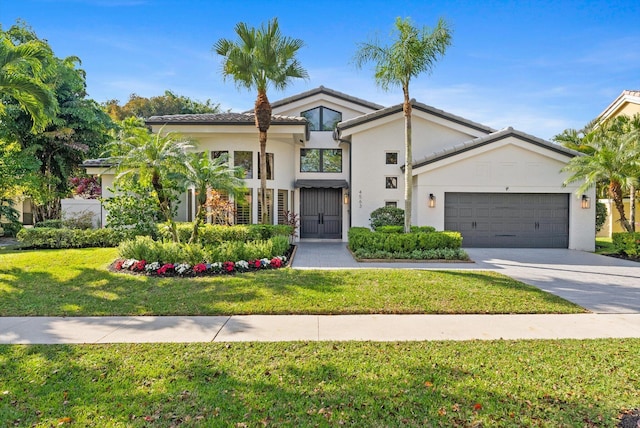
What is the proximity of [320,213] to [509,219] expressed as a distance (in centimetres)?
876

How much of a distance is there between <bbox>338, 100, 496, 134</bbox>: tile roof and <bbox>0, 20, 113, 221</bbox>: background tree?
48.2ft

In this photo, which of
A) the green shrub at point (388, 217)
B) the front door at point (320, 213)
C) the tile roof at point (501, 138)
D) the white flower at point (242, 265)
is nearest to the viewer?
the white flower at point (242, 265)

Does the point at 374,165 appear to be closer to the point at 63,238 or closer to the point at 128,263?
the point at 128,263

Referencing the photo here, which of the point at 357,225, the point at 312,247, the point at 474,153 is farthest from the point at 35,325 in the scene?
the point at 474,153

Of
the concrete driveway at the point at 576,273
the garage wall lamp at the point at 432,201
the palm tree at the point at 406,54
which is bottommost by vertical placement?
the concrete driveway at the point at 576,273

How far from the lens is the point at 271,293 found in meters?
7.35

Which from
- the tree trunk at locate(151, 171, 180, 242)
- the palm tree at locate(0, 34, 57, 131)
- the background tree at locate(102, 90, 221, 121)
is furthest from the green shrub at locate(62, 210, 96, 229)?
the background tree at locate(102, 90, 221, 121)

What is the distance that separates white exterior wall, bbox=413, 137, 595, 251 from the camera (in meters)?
14.7

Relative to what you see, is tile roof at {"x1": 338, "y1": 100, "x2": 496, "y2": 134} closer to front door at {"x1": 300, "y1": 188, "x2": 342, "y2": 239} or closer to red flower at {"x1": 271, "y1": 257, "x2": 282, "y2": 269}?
front door at {"x1": 300, "y1": 188, "x2": 342, "y2": 239}

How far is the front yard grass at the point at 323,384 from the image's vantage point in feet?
10.5

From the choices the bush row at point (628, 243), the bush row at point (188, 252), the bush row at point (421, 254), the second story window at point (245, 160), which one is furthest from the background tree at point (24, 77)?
the bush row at point (628, 243)

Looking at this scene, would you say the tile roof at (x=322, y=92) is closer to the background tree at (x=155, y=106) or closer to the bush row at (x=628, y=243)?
the bush row at (x=628, y=243)

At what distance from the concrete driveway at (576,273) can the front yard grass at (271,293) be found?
72 cm

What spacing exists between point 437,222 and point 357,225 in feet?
11.9
